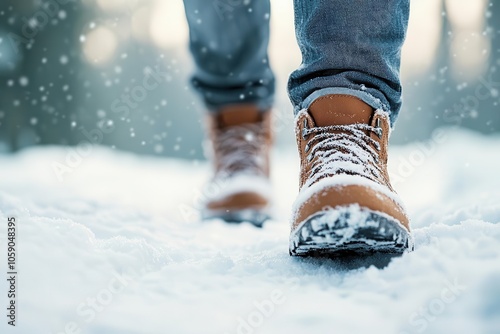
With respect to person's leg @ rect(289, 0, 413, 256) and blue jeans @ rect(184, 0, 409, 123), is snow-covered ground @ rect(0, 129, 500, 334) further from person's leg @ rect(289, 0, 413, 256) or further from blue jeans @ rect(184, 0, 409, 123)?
blue jeans @ rect(184, 0, 409, 123)

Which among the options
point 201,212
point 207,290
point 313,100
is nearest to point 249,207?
point 201,212

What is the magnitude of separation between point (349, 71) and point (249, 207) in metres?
0.80

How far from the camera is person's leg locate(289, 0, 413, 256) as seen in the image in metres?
0.86

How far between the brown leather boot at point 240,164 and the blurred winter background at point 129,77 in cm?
303

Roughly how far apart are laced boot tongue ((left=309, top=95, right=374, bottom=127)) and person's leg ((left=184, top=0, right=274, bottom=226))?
817 mm

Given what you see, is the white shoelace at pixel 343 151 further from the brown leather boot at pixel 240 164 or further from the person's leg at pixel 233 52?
the person's leg at pixel 233 52

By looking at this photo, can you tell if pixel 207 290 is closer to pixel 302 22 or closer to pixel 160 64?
pixel 302 22

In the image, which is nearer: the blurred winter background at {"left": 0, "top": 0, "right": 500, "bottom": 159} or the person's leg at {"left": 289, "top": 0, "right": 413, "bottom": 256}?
the person's leg at {"left": 289, "top": 0, "right": 413, "bottom": 256}

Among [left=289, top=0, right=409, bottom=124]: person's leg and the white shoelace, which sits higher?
[left=289, top=0, right=409, bottom=124]: person's leg

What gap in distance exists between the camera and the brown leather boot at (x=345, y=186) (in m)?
0.82

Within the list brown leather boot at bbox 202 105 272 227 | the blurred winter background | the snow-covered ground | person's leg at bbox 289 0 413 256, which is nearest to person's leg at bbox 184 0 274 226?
→ brown leather boot at bbox 202 105 272 227

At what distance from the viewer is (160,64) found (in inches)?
282

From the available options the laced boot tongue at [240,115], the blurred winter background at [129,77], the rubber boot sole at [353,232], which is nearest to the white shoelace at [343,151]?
the rubber boot sole at [353,232]

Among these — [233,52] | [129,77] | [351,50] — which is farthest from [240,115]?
[129,77]
